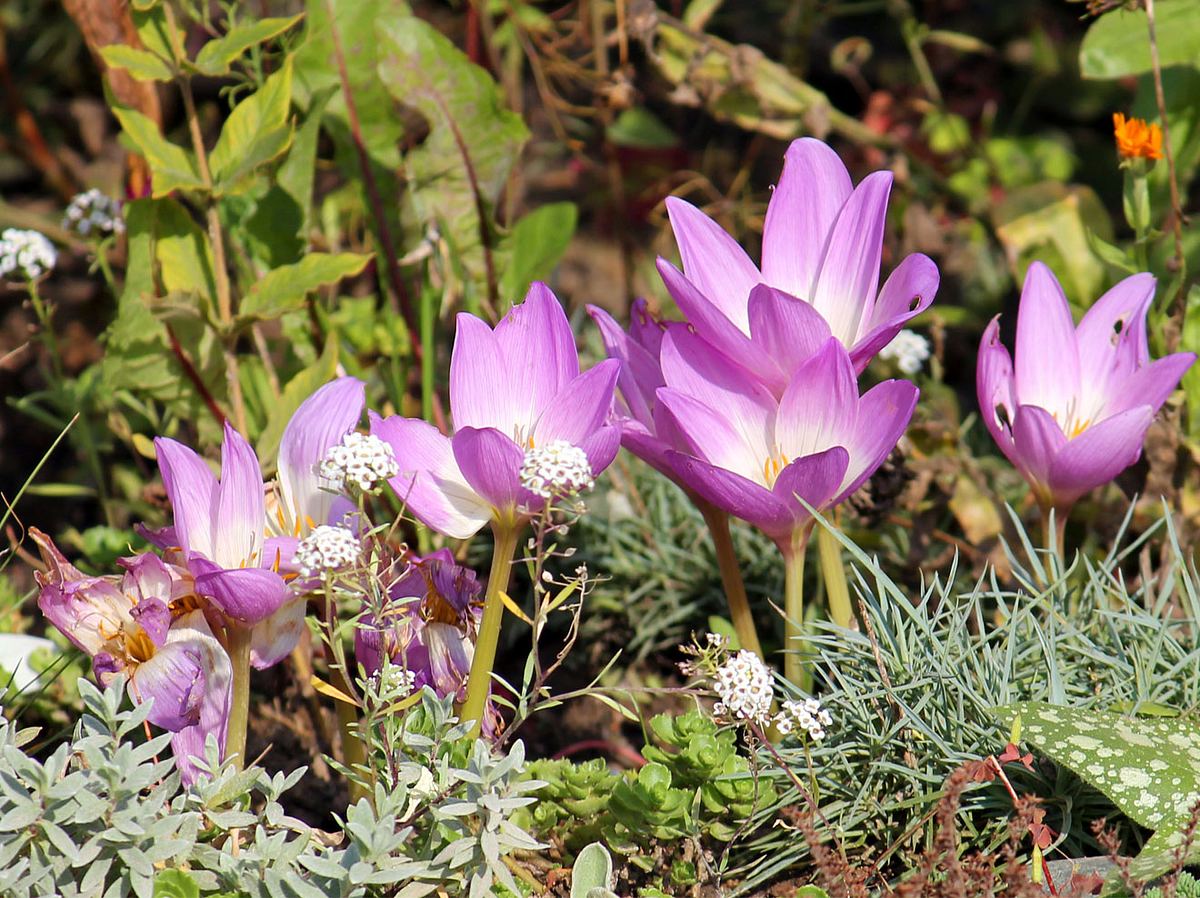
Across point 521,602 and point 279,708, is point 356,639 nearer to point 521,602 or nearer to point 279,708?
point 279,708

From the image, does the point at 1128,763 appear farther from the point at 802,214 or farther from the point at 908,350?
the point at 908,350

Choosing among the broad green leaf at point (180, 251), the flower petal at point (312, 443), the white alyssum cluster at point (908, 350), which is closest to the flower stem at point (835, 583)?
the flower petal at point (312, 443)

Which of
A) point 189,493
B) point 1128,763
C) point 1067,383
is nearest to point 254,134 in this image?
point 189,493

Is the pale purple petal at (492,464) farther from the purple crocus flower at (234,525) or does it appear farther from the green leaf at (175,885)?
the green leaf at (175,885)

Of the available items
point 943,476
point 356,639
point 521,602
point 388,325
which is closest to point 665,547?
point 521,602

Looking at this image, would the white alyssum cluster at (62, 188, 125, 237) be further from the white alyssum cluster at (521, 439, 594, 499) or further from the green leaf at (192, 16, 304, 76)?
the white alyssum cluster at (521, 439, 594, 499)

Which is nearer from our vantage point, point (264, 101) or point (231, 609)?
point (231, 609)

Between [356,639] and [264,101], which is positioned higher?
[264,101]
